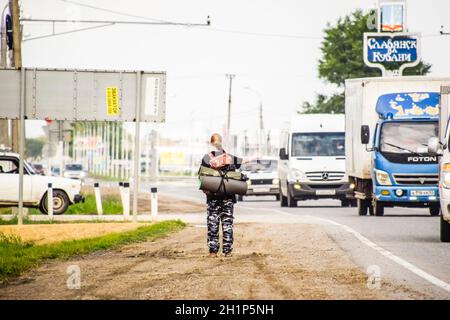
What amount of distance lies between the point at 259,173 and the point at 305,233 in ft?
73.8

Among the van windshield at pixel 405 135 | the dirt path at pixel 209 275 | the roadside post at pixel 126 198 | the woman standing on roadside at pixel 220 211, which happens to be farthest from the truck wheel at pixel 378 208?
the woman standing on roadside at pixel 220 211

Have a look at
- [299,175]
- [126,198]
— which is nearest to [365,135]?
[126,198]

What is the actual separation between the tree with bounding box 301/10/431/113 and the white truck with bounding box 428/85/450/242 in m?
65.1

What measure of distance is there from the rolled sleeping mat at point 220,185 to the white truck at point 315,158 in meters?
20.9

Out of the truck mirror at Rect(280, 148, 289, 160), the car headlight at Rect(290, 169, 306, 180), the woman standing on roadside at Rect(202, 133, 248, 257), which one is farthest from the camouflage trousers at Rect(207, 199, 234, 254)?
the truck mirror at Rect(280, 148, 289, 160)

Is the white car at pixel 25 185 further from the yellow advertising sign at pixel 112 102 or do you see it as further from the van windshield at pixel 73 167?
the van windshield at pixel 73 167

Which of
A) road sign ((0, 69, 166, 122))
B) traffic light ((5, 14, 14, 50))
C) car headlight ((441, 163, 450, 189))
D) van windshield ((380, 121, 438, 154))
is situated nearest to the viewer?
car headlight ((441, 163, 450, 189))

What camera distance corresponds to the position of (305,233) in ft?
70.1

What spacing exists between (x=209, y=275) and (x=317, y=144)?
79.9 ft

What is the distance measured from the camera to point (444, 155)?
19.0m

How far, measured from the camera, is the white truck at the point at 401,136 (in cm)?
2848

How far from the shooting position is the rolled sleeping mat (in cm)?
1560

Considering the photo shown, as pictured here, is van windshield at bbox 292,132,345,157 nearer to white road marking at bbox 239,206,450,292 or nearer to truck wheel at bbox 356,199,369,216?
truck wheel at bbox 356,199,369,216
